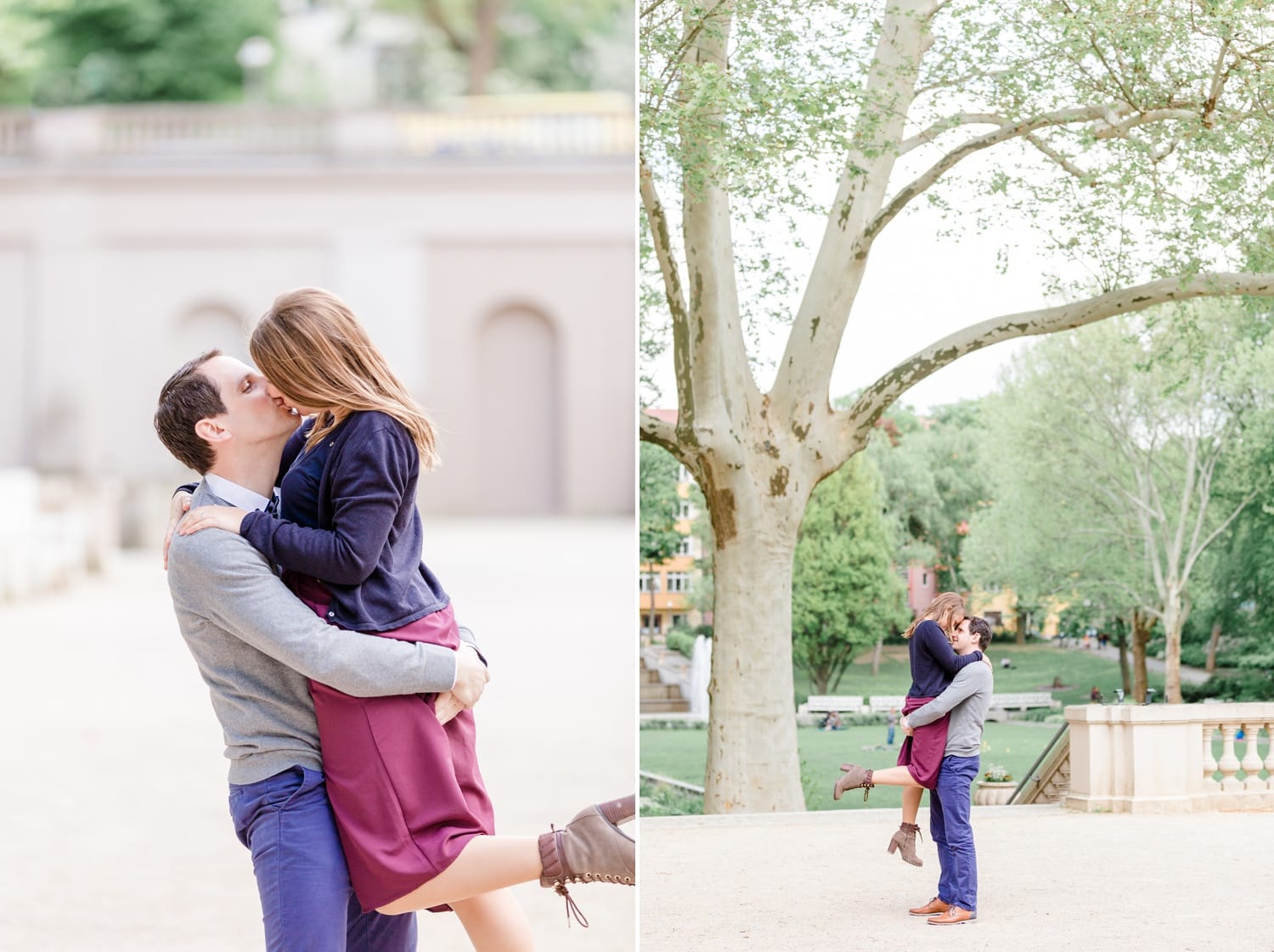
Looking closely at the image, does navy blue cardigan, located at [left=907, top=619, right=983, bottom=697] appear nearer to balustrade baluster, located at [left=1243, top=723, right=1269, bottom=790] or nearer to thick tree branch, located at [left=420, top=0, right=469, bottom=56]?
balustrade baluster, located at [left=1243, top=723, right=1269, bottom=790]

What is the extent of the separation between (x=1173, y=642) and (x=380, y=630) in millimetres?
4025

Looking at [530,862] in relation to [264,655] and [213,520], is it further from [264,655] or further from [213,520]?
[213,520]

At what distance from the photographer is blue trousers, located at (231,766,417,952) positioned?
2.39m

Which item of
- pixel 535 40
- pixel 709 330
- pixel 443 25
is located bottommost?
pixel 709 330

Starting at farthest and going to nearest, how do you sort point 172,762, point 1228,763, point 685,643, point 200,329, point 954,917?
point 200,329 < point 172,762 < point 685,643 < point 1228,763 < point 954,917

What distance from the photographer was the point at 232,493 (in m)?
2.47

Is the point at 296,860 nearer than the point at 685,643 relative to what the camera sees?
Yes

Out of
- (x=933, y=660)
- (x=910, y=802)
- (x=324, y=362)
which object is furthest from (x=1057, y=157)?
(x=324, y=362)

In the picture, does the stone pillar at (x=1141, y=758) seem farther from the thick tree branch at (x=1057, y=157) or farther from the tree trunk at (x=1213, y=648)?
the thick tree branch at (x=1057, y=157)

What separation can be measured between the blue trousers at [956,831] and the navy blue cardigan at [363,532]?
2.50m

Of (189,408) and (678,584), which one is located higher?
(189,408)

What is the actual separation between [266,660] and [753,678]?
331 centimetres

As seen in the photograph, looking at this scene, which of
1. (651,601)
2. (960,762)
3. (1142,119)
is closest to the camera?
(960,762)

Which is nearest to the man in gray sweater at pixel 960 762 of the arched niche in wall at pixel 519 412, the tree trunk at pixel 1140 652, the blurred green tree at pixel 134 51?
the tree trunk at pixel 1140 652
